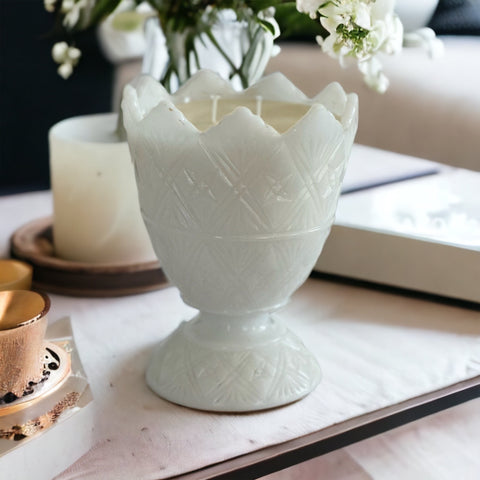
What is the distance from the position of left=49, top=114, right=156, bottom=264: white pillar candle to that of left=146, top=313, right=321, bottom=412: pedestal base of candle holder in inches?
7.4

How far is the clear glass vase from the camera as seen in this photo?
76cm

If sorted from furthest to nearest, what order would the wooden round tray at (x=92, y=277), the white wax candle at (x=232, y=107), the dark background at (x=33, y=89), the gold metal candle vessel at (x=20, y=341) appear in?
1. the dark background at (x=33, y=89)
2. the wooden round tray at (x=92, y=277)
3. the white wax candle at (x=232, y=107)
4. the gold metal candle vessel at (x=20, y=341)

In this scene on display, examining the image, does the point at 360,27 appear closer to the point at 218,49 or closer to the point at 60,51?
the point at 218,49

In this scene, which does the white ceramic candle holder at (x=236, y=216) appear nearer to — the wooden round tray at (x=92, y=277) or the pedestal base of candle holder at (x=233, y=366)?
the pedestal base of candle holder at (x=233, y=366)

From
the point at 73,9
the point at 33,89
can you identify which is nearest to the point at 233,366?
the point at 73,9

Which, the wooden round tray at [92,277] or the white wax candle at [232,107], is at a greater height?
the white wax candle at [232,107]

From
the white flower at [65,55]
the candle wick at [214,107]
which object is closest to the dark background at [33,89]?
the white flower at [65,55]

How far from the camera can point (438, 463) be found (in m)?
0.60

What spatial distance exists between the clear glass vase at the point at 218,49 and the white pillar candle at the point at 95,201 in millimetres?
100

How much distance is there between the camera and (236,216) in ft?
1.70

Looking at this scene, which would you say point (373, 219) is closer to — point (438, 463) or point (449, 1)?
point (438, 463)

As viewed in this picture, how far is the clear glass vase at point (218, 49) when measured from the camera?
76 cm

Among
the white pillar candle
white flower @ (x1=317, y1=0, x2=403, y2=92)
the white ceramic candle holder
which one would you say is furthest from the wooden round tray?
white flower @ (x1=317, y1=0, x2=403, y2=92)

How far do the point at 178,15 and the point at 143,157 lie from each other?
26 cm
